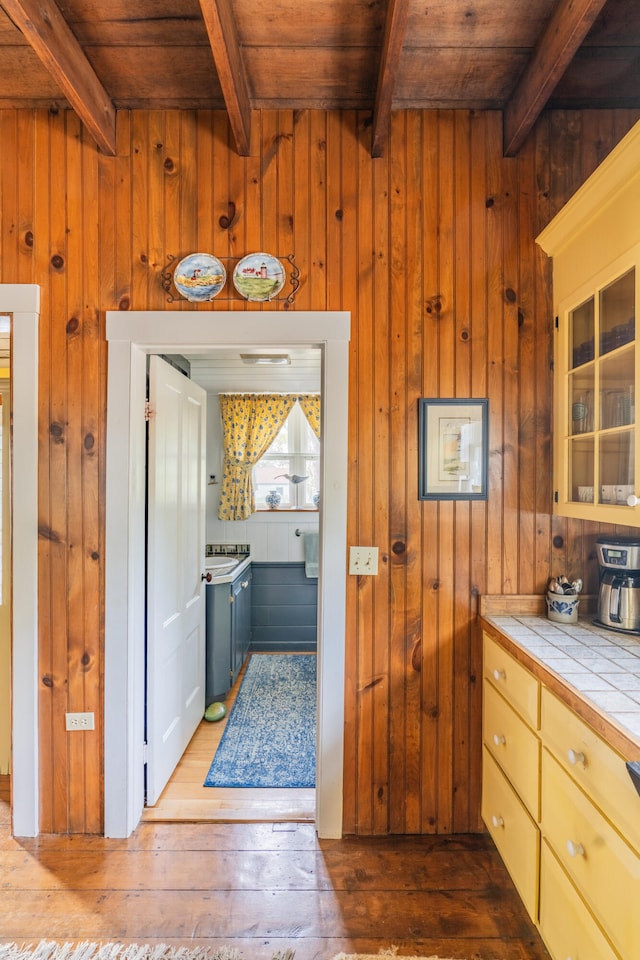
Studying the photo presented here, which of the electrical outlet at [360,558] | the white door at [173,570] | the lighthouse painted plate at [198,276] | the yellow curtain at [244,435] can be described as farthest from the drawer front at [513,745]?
the yellow curtain at [244,435]

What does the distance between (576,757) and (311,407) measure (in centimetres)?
335

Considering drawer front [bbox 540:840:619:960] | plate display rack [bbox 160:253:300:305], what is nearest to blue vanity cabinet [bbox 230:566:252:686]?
plate display rack [bbox 160:253:300:305]

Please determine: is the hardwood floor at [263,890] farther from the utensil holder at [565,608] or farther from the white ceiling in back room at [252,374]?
the white ceiling in back room at [252,374]

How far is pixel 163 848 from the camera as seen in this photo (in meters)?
1.83

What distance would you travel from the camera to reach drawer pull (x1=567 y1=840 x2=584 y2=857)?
1154 millimetres

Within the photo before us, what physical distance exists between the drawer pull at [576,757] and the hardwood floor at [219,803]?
49.2 inches

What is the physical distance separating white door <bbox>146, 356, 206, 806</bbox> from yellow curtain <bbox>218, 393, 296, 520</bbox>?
4.30ft

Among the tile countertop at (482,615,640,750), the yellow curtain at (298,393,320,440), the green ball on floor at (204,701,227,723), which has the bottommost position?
the green ball on floor at (204,701,227,723)

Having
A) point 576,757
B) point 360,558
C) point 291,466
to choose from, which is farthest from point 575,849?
point 291,466

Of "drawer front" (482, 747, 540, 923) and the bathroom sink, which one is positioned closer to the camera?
"drawer front" (482, 747, 540, 923)

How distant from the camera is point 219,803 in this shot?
6.88ft

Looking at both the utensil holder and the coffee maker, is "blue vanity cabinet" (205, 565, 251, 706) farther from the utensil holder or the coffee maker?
the coffee maker

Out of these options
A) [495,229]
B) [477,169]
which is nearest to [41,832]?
[495,229]

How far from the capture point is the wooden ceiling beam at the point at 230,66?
135cm
